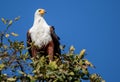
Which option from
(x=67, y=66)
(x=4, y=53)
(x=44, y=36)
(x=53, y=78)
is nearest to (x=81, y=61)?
(x=67, y=66)

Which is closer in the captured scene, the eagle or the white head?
the eagle

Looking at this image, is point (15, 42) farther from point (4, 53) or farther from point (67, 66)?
point (67, 66)

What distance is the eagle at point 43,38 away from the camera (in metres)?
11.8

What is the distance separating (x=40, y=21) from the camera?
477 inches

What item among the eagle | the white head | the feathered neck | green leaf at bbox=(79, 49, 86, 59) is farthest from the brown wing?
green leaf at bbox=(79, 49, 86, 59)

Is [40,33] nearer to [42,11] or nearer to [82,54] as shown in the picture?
[42,11]

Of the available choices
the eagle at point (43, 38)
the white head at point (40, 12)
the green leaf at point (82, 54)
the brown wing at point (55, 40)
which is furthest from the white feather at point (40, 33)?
the green leaf at point (82, 54)

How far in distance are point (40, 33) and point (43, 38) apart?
0.20 m

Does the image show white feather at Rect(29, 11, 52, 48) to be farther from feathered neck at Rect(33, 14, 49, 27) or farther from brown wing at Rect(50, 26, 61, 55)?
brown wing at Rect(50, 26, 61, 55)

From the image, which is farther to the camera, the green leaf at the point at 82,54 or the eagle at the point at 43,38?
the eagle at the point at 43,38

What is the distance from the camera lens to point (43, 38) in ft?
39.0

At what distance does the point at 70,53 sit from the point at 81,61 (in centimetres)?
54

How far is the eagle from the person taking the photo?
38.6ft

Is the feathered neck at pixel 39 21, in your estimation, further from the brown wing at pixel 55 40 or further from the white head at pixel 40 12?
the brown wing at pixel 55 40
